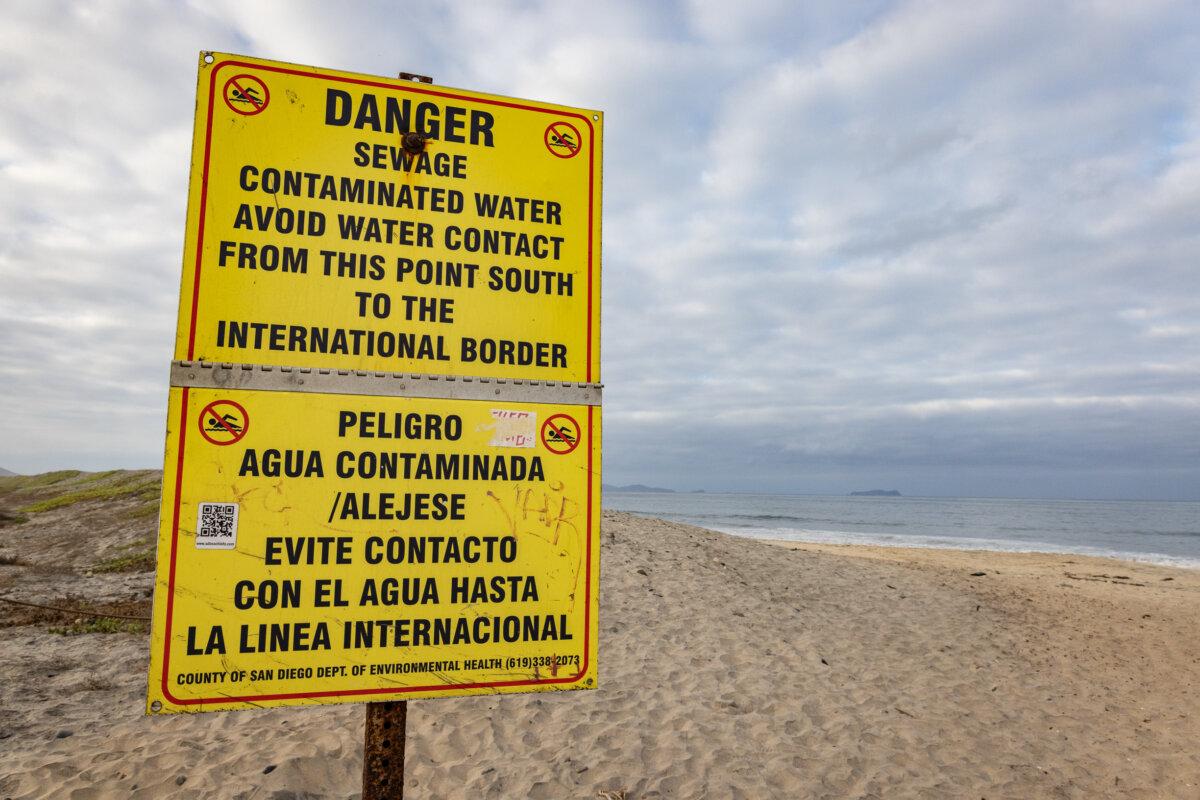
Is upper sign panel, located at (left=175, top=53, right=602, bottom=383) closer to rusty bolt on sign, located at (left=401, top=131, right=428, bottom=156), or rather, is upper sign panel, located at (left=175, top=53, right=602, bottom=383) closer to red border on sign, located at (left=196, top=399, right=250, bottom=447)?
rusty bolt on sign, located at (left=401, top=131, right=428, bottom=156)

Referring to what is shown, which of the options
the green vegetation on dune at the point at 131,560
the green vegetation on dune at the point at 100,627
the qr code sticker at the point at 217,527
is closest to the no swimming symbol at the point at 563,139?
the qr code sticker at the point at 217,527

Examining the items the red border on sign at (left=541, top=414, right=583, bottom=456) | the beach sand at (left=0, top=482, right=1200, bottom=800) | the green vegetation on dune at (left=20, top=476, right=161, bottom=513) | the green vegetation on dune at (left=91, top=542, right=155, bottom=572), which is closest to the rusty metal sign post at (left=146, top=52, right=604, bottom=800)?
the red border on sign at (left=541, top=414, right=583, bottom=456)

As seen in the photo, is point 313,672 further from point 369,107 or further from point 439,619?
point 369,107

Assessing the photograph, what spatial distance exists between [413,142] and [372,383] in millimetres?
895

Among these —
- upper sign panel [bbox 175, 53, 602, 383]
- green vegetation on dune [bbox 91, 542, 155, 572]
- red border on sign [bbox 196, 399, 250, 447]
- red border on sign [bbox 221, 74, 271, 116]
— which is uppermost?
red border on sign [bbox 221, 74, 271, 116]

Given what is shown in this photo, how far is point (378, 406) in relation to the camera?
2326 mm

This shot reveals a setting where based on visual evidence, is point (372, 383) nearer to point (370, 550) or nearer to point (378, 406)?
point (378, 406)

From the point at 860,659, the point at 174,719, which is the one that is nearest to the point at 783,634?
the point at 860,659

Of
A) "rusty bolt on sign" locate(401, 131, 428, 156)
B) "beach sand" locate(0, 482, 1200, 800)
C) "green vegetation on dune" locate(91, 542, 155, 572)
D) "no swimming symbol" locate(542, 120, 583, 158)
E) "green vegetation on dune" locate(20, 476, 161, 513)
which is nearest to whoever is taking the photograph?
"rusty bolt on sign" locate(401, 131, 428, 156)

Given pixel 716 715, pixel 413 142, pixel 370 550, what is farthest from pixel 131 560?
pixel 413 142

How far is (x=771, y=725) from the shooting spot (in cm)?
645

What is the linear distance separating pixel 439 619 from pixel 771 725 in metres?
5.23

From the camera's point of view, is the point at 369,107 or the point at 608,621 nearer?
the point at 369,107

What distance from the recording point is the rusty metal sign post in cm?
217
